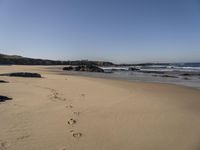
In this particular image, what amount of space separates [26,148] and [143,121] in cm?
311

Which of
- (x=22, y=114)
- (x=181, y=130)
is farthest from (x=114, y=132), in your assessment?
(x=22, y=114)

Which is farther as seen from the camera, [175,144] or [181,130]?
[181,130]

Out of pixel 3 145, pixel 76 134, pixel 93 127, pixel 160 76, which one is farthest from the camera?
pixel 160 76

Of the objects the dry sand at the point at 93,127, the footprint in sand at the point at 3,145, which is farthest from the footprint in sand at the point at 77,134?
the footprint in sand at the point at 3,145

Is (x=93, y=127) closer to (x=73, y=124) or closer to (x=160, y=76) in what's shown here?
(x=73, y=124)

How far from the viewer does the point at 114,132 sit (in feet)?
16.8

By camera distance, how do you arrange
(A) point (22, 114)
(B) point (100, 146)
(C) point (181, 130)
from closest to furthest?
(B) point (100, 146)
(C) point (181, 130)
(A) point (22, 114)

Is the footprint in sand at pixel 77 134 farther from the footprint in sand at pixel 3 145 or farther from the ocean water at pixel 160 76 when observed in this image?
the ocean water at pixel 160 76

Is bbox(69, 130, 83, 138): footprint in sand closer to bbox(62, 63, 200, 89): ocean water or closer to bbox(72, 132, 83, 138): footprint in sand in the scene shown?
bbox(72, 132, 83, 138): footprint in sand

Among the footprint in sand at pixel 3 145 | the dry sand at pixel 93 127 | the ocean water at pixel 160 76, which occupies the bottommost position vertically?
the ocean water at pixel 160 76

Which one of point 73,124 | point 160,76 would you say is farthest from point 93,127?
point 160,76

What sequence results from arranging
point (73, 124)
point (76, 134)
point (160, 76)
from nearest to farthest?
1. point (76, 134)
2. point (73, 124)
3. point (160, 76)

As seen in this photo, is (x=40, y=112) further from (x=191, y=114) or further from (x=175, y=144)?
(x=191, y=114)

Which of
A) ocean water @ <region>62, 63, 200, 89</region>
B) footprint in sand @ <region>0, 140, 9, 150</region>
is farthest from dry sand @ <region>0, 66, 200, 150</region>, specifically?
ocean water @ <region>62, 63, 200, 89</region>
